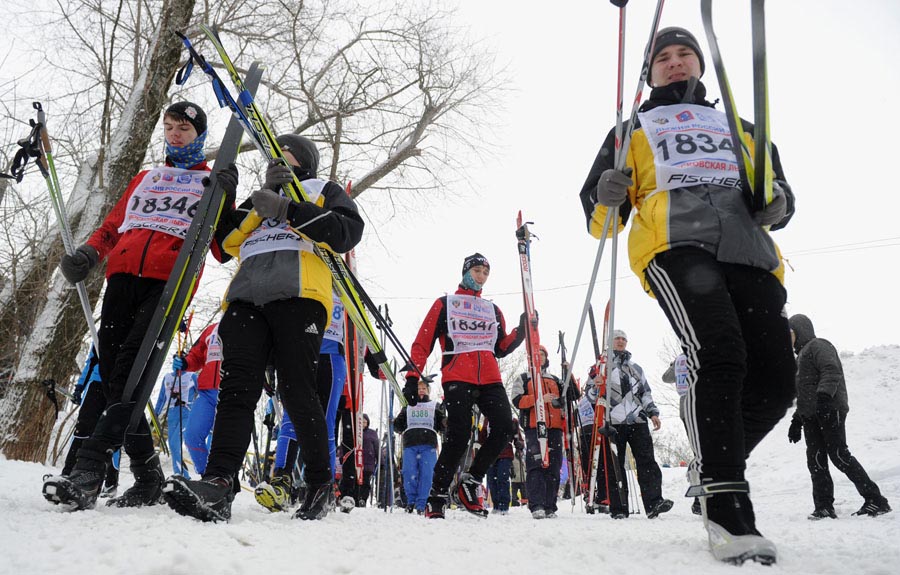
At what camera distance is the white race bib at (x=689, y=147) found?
2410mm

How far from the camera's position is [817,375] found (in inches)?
231

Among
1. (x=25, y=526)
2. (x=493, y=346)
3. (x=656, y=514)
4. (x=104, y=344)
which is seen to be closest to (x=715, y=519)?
(x=25, y=526)

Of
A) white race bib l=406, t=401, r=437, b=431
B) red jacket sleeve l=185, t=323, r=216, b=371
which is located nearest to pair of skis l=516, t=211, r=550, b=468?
white race bib l=406, t=401, r=437, b=431

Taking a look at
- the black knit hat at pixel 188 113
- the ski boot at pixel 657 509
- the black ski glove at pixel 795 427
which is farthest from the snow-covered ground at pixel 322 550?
the black ski glove at pixel 795 427

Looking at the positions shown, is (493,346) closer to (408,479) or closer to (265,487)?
(265,487)

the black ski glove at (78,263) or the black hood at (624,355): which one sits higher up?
the black hood at (624,355)

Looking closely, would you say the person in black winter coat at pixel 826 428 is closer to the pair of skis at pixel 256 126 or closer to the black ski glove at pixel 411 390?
the black ski glove at pixel 411 390

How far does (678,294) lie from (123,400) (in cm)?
238

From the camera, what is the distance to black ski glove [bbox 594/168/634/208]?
8.05ft

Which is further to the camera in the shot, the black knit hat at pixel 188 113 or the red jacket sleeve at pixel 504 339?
the red jacket sleeve at pixel 504 339

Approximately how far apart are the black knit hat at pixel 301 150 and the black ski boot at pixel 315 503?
1.70 metres

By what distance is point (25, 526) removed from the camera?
6.75ft

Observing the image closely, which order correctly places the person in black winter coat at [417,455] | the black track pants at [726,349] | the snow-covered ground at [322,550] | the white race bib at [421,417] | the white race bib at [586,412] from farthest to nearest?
the white race bib at [586,412] < the white race bib at [421,417] < the person in black winter coat at [417,455] < the black track pants at [726,349] < the snow-covered ground at [322,550]

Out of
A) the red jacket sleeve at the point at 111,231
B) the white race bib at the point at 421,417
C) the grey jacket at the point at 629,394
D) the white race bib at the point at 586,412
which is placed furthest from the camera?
the white race bib at the point at 586,412
